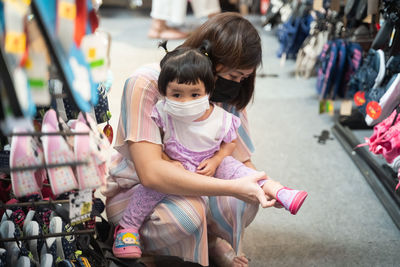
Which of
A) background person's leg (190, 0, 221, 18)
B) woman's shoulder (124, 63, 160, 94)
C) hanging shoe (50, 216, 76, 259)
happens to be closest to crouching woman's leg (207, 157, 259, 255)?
woman's shoulder (124, 63, 160, 94)

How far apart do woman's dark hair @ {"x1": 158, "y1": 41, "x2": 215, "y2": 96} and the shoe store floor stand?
760mm

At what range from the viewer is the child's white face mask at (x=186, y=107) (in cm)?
112

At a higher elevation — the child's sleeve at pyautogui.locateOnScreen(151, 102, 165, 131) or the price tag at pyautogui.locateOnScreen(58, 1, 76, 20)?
the price tag at pyautogui.locateOnScreen(58, 1, 76, 20)

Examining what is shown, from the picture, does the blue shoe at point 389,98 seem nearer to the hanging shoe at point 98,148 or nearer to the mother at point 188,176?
the mother at point 188,176

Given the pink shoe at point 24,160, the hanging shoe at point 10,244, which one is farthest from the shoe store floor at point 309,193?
the pink shoe at point 24,160

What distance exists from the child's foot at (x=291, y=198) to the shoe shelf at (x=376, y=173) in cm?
78

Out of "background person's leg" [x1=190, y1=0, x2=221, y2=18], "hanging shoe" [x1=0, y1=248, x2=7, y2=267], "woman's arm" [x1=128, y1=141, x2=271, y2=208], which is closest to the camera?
"hanging shoe" [x1=0, y1=248, x2=7, y2=267]

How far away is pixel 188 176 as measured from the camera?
115cm

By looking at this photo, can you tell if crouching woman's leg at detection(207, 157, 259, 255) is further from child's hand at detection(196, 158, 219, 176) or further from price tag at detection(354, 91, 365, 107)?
price tag at detection(354, 91, 365, 107)

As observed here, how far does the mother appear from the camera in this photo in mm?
1159

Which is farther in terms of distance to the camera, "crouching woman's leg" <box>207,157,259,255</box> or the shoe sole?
"crouching woman's leg" <box>207,157,259,255</box>

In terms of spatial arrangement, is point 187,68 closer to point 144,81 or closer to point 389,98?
point 144,81

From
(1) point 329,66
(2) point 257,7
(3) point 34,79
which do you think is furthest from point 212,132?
(2) point 257,7

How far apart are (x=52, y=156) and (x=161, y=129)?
536 millimetres
